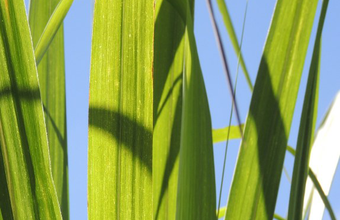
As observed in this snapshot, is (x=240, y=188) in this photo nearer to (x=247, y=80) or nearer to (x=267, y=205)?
(x=267, y=205)

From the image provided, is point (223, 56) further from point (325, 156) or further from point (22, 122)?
point (325, 156)

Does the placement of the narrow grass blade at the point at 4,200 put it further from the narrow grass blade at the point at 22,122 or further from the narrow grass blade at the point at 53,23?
the narrow grass blade at the point at 53,23

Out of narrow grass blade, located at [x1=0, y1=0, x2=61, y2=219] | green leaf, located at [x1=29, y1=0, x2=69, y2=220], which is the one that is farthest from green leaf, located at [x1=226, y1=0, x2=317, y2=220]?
green leaf, located at [x1=29, y1=0, x2=69, y2=220]

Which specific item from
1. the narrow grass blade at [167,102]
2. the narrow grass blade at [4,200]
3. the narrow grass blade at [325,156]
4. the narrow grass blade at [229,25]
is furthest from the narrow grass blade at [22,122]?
the narrow grass blade at [325,156]

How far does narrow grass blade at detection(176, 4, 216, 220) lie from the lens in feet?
0.94

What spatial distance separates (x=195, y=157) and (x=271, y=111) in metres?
0.06

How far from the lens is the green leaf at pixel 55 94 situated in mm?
513

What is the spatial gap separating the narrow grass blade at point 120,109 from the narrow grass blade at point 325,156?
274mm

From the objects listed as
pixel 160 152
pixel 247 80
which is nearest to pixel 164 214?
pixel 160 152

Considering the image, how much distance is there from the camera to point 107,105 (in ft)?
0.95

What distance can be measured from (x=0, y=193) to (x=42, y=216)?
30 millimetres

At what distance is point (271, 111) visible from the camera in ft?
0.99

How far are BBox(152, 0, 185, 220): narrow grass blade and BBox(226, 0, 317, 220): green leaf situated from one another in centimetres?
8

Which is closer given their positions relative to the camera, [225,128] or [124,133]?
[124,133]
